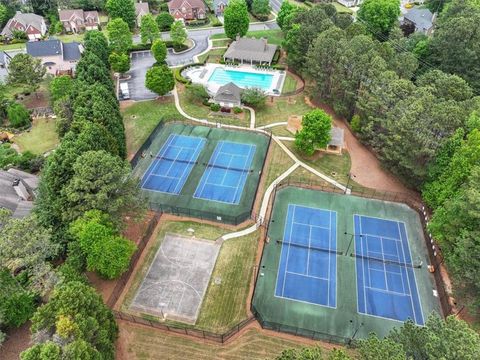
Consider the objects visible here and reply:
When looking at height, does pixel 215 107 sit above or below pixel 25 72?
above

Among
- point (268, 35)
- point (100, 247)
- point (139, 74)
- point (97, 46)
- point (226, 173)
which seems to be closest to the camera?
point (100, 247)

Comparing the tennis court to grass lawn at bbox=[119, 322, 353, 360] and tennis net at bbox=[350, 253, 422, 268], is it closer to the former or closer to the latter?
tennis net at bbox=[350, 253, 422, 268]

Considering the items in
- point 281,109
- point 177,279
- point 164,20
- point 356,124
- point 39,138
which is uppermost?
point 356,124

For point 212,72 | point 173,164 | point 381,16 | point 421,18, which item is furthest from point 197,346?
point 421,18

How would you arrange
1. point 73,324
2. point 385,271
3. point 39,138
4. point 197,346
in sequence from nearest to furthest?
point 73,324 < point 197,346 < point 385,271 < point 39,138

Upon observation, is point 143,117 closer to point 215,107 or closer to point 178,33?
point 215,107

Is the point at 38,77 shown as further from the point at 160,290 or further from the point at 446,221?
the point at 446,221

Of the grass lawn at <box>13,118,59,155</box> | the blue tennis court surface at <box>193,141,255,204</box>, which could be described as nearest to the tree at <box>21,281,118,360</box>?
the blue tennis court surface at <box>193,141,255,204</box>
